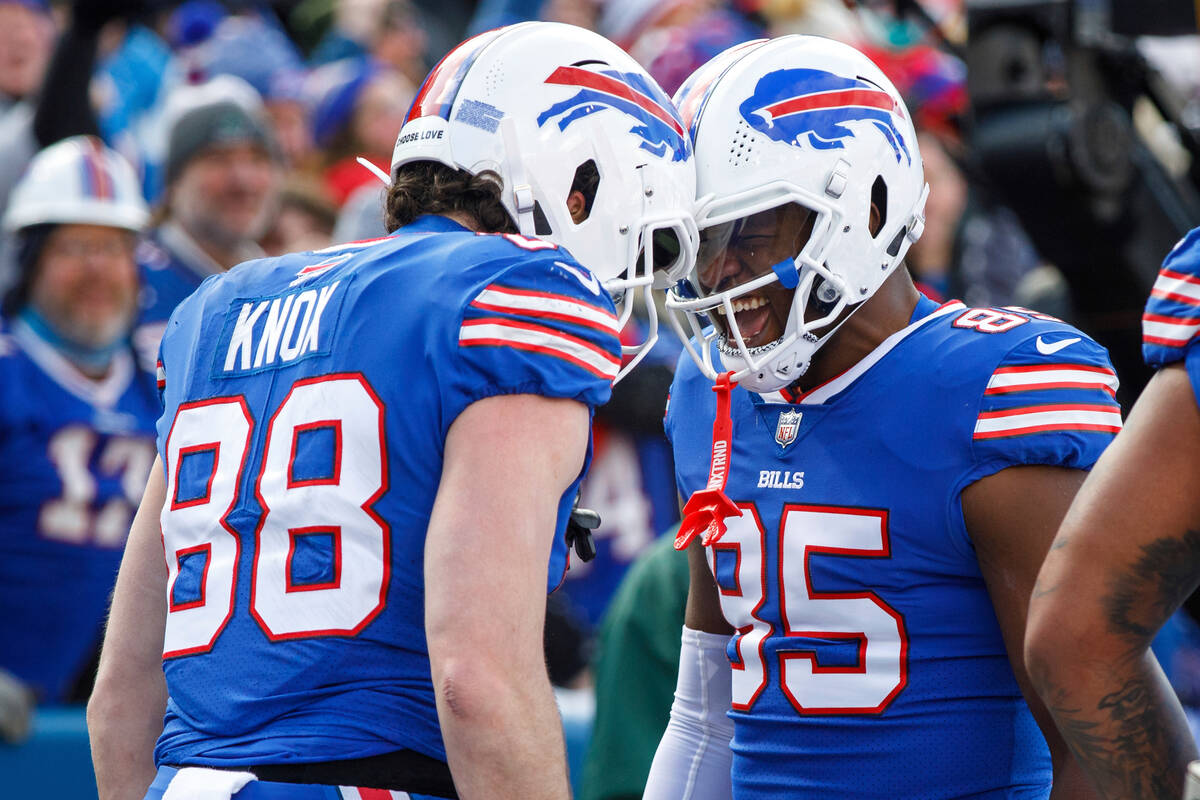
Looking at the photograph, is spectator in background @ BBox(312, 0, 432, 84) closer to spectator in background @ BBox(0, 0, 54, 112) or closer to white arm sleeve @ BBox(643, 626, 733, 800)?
spectator in background @ BBox(0, 0, 54, 112)

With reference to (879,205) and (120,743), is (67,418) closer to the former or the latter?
(120,743)

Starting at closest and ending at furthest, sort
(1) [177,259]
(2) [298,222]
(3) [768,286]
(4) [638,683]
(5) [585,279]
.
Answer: (5) [585,279] → (3) [768,286] → (4) [638,683] → (1) [177,259] → (2) [298,222]

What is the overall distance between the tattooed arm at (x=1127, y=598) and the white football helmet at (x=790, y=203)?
709 mm

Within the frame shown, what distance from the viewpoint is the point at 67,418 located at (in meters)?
4.71

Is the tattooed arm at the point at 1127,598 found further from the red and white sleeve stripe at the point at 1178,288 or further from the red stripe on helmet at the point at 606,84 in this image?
the red stripe on helmet at the point at 606,84

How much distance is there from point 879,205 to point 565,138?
1.94 feet

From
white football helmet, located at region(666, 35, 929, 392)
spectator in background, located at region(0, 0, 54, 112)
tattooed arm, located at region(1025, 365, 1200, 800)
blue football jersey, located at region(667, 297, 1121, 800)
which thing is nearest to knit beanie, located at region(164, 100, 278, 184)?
spectator in background, located at region(0, 0, 54, 112)

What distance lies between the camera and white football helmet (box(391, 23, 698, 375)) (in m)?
2.30

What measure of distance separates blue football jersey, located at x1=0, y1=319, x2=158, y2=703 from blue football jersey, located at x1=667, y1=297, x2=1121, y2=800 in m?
2.73

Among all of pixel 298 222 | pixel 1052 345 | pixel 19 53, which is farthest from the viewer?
pixel 298 222

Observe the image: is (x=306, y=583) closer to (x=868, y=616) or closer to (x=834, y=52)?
(x=868, y=616)

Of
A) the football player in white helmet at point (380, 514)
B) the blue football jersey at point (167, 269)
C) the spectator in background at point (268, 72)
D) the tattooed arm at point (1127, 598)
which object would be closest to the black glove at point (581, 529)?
the football player in white helmet at point (380, 514)

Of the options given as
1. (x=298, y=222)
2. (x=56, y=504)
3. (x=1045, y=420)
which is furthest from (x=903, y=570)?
(x=298, y=222)

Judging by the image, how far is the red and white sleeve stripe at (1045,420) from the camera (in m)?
2.28
